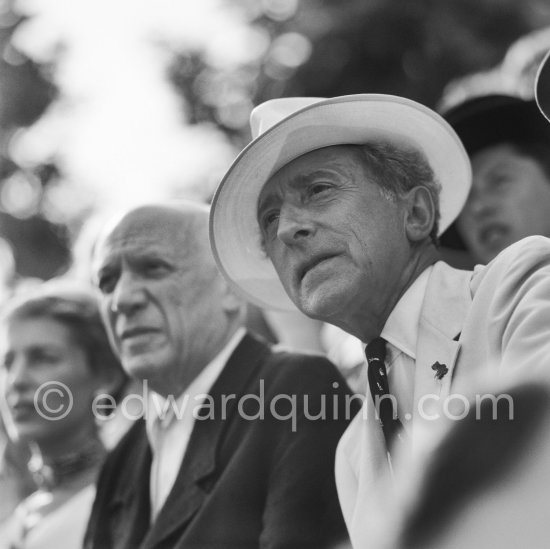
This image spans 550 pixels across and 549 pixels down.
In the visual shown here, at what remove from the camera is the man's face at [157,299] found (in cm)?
325

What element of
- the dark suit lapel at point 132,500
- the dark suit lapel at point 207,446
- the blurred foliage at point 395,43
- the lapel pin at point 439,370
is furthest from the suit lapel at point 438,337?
the blurred foliage at point 395,43

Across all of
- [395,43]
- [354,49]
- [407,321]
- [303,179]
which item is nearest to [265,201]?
[303,179]

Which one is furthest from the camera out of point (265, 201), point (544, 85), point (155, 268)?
point (155, 268)

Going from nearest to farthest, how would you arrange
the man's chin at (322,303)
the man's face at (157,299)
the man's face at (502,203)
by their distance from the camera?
the man's chin at (322,303) → the man's face at (157,299) → the man's face at (502,203)

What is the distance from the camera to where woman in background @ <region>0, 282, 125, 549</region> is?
3789 mm

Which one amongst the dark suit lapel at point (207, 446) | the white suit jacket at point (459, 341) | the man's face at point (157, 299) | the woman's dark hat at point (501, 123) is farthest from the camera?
the woman's dark hat at point (501, 123)

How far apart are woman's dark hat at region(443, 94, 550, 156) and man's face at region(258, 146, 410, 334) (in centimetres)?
115

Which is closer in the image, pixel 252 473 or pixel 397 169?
pixel 397 169

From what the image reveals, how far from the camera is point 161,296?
3277 mm

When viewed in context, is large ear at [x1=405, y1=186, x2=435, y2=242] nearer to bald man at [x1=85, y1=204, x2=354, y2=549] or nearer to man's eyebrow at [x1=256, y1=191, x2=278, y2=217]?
man's eyebrow at [x1=256, y1=191, x2=278, y2=217]

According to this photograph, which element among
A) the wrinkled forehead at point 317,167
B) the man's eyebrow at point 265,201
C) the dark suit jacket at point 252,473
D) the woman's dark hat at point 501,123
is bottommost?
the dark suit jacket at point 252,473

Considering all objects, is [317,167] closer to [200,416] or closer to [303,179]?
[303,179]

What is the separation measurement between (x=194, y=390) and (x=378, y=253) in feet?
3.23

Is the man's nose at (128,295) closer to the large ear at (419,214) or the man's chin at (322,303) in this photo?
the man's chin at (322,303)
